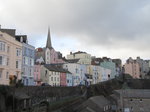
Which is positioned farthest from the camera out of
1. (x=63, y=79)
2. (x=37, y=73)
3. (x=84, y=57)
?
(x=84, y=57)

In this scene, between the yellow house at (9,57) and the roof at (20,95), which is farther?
the yellow house at (9,57)

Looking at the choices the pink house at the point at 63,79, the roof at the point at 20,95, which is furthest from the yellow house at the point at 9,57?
the pink house at the point at 63,79

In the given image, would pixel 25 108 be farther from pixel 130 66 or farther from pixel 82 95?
pixel 130 66

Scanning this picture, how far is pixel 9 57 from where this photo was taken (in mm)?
51500

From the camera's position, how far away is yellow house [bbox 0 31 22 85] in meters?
49.1

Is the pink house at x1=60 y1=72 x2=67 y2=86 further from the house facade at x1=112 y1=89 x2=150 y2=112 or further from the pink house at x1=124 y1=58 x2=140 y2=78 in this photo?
the pink house at x1=124 y1=58 x2=140 y2=78

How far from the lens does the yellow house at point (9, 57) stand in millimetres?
49062

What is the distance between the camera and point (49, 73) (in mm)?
76625

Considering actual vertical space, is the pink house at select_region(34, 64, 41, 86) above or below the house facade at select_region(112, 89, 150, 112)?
above

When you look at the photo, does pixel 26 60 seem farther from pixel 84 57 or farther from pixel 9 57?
pixel 84 57

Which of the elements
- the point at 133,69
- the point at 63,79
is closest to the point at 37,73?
the point at 63,79

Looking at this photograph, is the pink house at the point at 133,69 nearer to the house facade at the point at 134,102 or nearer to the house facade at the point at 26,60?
the house facade at the point at 134,102

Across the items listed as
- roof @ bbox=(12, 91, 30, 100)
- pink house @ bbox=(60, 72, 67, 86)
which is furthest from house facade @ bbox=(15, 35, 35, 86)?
pink house @ bbox=(60, 72, 67, 86)

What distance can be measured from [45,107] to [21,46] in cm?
1773
